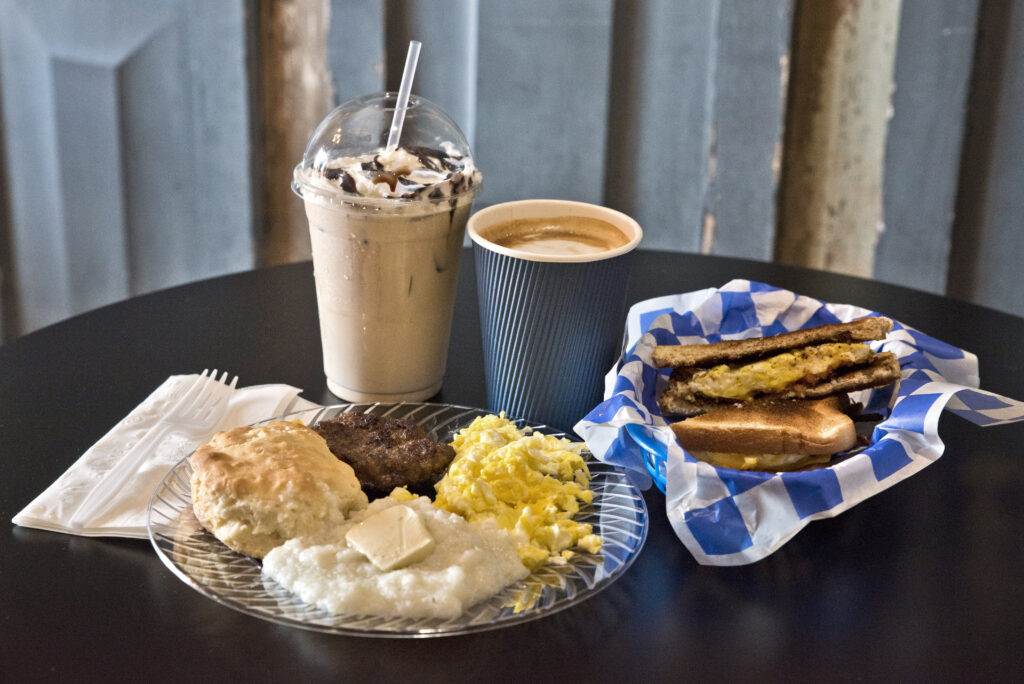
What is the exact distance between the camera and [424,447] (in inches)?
42.2

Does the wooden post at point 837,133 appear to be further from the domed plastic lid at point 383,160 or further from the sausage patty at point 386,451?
the sausage patty at point 386,451

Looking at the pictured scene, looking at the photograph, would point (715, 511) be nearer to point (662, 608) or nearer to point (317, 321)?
point (662, 608)

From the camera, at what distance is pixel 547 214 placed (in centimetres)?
132

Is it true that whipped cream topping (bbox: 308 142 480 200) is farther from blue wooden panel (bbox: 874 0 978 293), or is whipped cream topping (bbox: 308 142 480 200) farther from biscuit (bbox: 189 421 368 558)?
blue wooden panel (bbox: 874 0 978 293)

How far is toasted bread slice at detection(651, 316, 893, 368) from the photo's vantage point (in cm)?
116

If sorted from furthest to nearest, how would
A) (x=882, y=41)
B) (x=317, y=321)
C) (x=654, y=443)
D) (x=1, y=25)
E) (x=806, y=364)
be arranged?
(x=1, y=25) < (x=882, y=41) < (x=317, y=321) < (x=806, y=364) < (x=654, y=443)

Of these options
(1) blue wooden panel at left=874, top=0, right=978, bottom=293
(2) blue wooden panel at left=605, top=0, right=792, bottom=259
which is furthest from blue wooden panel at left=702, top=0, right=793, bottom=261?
(1) blue wooden panel at left=874, top=0, right=978, bottom=293

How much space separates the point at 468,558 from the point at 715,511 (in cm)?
25

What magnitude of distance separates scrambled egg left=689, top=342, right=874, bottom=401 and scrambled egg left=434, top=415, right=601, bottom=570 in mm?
181

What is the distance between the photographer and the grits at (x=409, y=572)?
833 mm

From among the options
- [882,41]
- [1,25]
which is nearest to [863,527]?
[882,41]

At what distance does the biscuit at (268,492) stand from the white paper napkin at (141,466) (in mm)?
93

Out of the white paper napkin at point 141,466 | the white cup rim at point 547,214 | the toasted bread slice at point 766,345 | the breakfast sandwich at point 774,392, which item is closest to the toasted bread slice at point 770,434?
the breakfast sandwich at point 774,392

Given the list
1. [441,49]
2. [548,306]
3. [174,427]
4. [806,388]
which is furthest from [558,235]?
[441,49]
